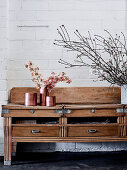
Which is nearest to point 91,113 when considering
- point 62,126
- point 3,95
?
point 62,126

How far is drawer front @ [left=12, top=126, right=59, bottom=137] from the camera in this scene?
10.2ft

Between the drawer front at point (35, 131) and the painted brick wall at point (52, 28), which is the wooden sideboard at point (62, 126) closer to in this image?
the drawer front at point (35, 131)

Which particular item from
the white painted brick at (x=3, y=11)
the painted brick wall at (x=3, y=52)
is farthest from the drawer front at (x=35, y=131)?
the white painted brick at (x=3, y=11)

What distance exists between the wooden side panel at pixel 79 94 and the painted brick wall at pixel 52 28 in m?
0.15

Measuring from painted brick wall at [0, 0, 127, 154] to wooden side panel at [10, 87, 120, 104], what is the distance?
0.50ft

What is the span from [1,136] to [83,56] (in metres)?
1.70

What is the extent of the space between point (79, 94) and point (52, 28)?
3.59 ft

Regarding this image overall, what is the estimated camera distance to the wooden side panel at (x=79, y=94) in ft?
11.9

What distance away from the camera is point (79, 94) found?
11.9 feet

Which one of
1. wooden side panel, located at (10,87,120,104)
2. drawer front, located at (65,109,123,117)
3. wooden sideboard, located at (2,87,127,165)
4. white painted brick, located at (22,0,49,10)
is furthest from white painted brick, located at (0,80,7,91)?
white painted brick, located at (22,0,49,10)

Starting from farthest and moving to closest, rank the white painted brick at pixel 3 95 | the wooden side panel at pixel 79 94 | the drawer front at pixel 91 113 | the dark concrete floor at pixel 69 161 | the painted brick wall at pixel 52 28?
the painted brick wall at pixel 52 28 < the wooden side panel at pixel 79 94 < the white painted brick at pixel 3 95 < the drawer front at pixel 91 113 < the dark concrete floor at pixel 69 161

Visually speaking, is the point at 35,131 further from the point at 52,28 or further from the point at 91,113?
the point at 52,28

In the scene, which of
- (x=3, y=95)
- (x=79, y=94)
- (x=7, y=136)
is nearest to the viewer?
(x=7, y=136)

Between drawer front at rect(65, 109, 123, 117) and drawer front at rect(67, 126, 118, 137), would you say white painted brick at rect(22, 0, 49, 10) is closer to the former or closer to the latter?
drawer front at rect(65, 109, 123, 117)
